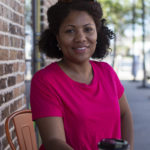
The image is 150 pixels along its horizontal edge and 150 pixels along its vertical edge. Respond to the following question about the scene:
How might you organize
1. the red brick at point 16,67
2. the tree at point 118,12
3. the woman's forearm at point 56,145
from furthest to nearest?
the tree at point 118,12, the red brick at point 16,67, the woman's forearm at point 56,145

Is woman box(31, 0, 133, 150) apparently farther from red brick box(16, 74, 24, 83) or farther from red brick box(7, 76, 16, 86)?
red brick box(16, 74, 24, 83)

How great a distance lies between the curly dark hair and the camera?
2080 millimetres

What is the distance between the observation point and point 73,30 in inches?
79.1

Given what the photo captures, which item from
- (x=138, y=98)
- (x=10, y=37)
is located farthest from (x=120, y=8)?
(x=10, y=37)

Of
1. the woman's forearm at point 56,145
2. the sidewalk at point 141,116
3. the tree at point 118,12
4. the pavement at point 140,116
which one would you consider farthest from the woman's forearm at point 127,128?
the tree at point 118,12

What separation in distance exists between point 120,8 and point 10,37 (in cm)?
2045

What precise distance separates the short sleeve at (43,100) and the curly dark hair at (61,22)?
41cm

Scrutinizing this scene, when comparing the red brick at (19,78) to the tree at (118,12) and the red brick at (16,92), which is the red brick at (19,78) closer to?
the red brick at (16,92)

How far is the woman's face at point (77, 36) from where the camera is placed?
6.57 feet

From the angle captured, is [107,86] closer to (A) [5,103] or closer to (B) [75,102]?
(B) [75,102]

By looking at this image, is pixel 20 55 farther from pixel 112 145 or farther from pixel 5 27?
pixel 112 145

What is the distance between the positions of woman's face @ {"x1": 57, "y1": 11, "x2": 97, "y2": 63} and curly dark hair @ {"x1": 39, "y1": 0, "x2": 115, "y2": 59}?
41 millimetres

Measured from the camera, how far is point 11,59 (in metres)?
2.61

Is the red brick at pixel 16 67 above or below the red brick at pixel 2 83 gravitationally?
above
